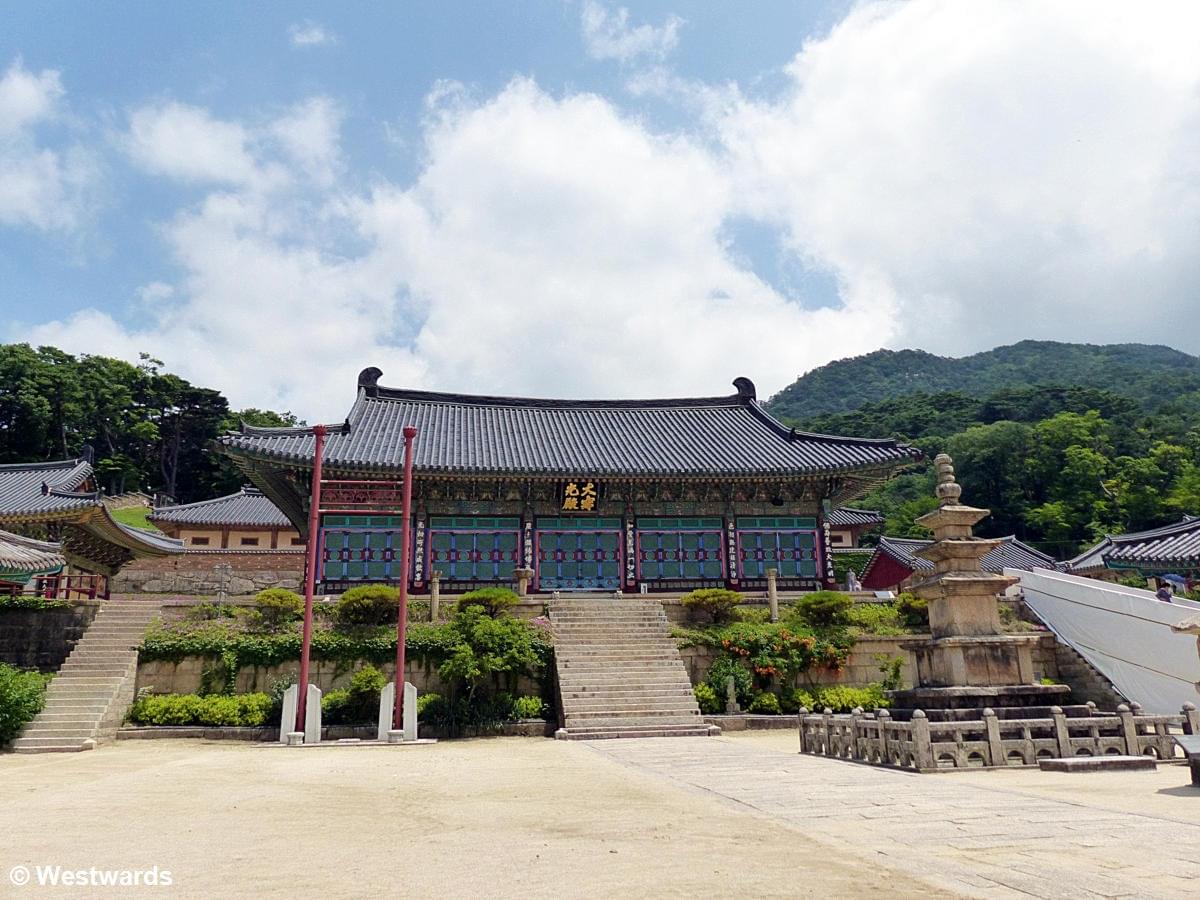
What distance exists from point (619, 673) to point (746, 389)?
1804 cm

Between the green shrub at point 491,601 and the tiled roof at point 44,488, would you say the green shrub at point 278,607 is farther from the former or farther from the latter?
the tiled roof at point 44,488

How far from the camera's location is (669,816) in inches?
306

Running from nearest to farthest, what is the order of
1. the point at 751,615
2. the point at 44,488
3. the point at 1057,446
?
1. the point at 751,615
2. the point at 44,488
3. the point at 1057,446

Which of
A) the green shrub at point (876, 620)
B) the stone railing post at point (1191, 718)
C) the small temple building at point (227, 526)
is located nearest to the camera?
the stone railing post at point (1191, 718)


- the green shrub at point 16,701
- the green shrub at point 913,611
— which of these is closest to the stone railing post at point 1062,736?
the green shrub at point 913,611

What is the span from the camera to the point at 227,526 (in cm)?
4425

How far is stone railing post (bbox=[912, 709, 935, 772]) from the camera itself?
1101 cm

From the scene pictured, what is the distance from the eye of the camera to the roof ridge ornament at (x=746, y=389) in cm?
3484

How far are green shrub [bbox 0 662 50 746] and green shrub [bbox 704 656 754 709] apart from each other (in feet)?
49.1

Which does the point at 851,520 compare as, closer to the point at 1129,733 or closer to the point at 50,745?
the point at 1129,733

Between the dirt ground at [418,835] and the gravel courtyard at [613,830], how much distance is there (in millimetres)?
28

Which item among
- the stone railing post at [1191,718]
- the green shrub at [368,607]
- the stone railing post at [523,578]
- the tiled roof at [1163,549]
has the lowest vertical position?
the stone railing post at [1191,718]

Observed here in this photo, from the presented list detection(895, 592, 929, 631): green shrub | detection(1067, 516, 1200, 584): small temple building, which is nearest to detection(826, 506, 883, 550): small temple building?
detection(1067, 516, 1200, 584): small temple building

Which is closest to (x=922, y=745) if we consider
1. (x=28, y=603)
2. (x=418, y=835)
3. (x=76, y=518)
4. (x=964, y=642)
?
(x=964, y=642)
